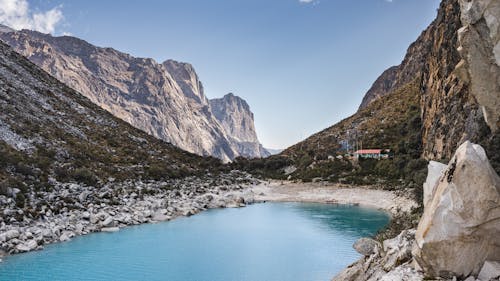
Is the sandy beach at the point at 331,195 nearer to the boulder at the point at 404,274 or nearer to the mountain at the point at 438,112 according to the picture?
the mountain at the point at 438,112

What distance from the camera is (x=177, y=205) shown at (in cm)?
3475

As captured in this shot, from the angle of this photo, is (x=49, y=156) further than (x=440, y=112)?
No

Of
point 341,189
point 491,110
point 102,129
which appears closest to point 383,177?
point 341,189

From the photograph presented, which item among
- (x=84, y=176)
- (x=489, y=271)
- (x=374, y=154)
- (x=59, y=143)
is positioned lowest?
(x=489, y=271)

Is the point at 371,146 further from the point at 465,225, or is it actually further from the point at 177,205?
the point at 465,225

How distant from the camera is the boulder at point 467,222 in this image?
7570 mm

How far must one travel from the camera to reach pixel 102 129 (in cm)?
5238

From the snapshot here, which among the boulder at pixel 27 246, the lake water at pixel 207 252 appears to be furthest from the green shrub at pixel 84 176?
the boulder at pixel 27 246

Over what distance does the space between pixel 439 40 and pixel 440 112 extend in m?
9.10

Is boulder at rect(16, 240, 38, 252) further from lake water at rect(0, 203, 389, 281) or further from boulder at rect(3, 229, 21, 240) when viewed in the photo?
boulder at rect(3, 229, 21, 240)

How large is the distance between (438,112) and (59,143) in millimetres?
41650

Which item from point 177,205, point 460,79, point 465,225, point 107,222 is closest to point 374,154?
point 177,205

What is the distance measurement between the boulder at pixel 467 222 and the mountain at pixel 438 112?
68.3 inches

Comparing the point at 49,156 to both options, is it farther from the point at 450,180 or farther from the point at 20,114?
the point at 450,180
